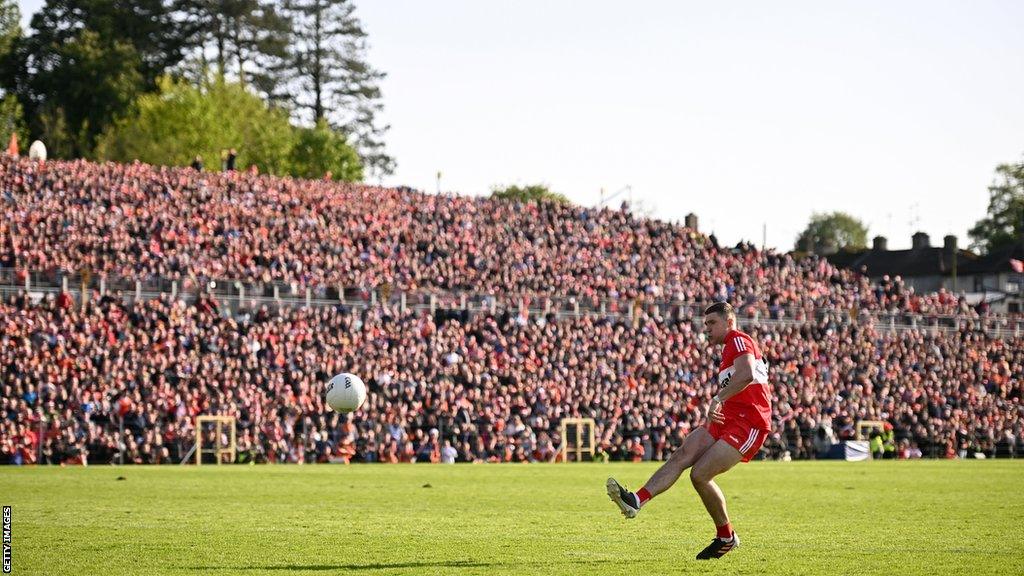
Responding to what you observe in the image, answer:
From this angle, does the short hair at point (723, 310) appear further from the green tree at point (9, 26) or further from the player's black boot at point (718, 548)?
the green tree at point (9, 26)

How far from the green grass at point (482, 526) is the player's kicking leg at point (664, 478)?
52 cm

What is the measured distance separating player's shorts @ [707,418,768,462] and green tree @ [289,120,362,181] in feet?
235

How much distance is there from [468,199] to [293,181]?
7.25 metres

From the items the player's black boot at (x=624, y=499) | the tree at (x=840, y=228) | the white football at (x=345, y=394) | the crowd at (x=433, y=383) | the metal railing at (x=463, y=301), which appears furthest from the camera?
the tree at (x=840, y=228)

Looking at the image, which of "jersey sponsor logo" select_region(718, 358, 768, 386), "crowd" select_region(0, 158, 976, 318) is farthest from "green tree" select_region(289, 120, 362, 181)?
"jersey sponsor logo" select_region(718, 358, 768, 386)

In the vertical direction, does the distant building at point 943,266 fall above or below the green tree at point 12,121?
below

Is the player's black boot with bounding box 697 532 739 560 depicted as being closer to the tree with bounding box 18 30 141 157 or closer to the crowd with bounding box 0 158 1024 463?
the crowd with bounding box 0 158 1024 463

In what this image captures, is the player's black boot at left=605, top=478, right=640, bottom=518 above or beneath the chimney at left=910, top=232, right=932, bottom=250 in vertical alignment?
beneath

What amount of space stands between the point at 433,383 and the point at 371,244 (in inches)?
369

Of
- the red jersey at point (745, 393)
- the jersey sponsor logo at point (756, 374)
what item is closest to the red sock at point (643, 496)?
the red jersey at point (745, 393)

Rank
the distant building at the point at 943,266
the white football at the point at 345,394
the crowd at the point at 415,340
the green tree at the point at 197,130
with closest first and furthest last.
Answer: the white football at the point at 345,394 → the crowd at the point at 415,340 → the green tree at the point at 197,130 → the distant building at the point at 943,266

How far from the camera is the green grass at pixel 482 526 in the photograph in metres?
12.0

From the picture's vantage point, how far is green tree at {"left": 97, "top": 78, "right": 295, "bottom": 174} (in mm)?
77812

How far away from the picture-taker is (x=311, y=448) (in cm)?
3822
